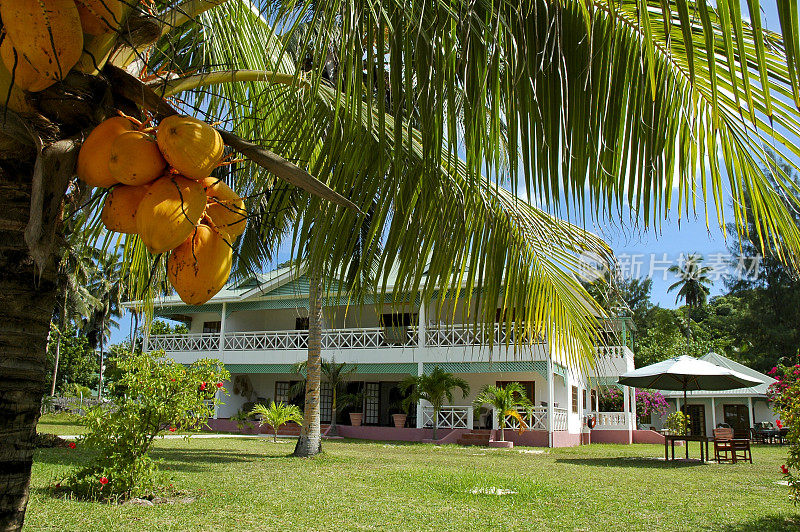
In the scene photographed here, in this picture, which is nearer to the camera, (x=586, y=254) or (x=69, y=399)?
(x=586, y=254)

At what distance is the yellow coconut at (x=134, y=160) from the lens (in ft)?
4.28

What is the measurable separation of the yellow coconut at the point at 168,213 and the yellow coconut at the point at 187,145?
42 millimetres

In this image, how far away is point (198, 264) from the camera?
1397 millimetres

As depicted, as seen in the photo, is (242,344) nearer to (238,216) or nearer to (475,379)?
(475,379)

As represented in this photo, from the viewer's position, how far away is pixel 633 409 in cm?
2609

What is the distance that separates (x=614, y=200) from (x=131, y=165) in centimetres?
135

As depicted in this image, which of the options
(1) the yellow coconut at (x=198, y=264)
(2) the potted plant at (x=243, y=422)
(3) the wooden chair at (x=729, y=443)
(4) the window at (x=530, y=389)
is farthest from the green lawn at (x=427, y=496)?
(4) the window at (x=530, y=389)

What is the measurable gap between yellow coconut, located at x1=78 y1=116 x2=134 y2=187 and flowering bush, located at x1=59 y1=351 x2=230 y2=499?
23.1 ft

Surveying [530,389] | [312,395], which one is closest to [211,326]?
[530,389]

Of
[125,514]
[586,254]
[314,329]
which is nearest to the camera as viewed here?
[586,254]

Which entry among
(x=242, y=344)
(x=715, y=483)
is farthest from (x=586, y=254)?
(x=242, y=344)

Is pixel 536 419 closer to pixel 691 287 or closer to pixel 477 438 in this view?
pixel 477 438

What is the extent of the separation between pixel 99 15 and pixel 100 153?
0.98ft

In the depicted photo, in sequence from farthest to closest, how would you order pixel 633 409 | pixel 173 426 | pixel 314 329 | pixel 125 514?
pixel 633 409, pixel 314 329, pixel 173 426, pixel 125 514
